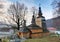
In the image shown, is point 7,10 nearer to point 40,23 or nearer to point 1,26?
point 1,26

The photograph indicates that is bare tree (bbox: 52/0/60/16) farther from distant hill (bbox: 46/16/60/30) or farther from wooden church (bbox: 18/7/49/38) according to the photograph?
wooden church (bbox: 18/7/49/38)

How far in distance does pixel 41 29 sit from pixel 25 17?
258 mm

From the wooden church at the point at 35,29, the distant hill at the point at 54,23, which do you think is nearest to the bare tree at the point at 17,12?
the wooden church at the point at 35,29

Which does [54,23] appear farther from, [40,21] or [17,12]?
[17,12]

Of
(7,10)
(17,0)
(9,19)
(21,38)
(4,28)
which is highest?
(17,0)

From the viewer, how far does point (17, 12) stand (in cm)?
188

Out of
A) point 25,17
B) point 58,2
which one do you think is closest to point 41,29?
point 25,17

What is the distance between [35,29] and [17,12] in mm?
318

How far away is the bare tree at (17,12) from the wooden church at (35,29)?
0.10m

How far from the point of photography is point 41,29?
1883 mm

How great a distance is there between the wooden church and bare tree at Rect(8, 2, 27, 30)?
96 mm

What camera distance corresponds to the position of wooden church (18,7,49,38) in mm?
1854

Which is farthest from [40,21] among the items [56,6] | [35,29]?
[56,6]

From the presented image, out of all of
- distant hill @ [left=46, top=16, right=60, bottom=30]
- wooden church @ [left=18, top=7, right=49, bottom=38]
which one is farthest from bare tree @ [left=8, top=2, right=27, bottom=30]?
distant hill @ [left=46, top=16, right=60, bottom=30]
